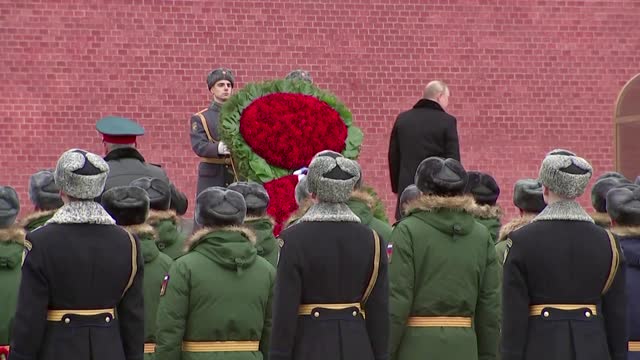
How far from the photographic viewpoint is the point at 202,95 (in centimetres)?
1617

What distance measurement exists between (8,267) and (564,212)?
3.47m

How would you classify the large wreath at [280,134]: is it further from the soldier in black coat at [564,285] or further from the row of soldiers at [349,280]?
the soldier in black coat at [564,285]

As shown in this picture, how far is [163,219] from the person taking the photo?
28.7 ft

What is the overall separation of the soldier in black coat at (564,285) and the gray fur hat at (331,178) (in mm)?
866

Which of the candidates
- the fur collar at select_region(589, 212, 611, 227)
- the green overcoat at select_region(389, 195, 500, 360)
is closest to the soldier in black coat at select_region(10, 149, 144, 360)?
the green overcoat at select_region(389, 195, 500, 360)

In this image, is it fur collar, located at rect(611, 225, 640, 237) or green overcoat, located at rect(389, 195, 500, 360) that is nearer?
green overcoat, located at rect(389, 195, 500, 360)

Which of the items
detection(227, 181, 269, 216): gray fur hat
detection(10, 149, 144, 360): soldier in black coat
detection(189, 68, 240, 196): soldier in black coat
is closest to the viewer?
detection(10, 149, 144, 360): soldier in black coat

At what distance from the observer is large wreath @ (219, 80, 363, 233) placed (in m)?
10.4

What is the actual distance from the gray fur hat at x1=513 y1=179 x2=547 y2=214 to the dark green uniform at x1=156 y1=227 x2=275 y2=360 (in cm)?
243

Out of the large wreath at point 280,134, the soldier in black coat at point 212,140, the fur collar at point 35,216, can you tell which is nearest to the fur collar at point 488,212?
the large wreath at point 280,134

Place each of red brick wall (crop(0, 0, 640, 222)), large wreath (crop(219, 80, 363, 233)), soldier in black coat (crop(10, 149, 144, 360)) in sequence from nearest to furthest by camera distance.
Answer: soldier in black coat (crop(10, 149, 144, 360)), large wreath (crop(219, 80, 363, 233)), red brick wall (crop(0, 0, 640, 222))

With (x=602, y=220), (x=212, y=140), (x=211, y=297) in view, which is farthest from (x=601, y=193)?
(x=212, y=140)

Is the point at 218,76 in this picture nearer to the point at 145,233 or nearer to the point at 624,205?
the point at 145,233

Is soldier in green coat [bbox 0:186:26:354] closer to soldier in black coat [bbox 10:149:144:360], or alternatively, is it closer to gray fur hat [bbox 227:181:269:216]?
gray fur hat [bbox 227:181:269:216]
